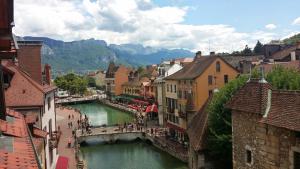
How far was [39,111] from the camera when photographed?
1235 inches

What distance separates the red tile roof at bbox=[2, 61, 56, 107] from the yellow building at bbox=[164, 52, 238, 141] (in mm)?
26186

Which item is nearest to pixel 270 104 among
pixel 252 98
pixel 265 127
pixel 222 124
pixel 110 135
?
pixel 265 127

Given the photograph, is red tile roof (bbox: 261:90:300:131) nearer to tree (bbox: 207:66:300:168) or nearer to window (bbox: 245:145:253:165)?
window (bbox: 245:145:253:165)

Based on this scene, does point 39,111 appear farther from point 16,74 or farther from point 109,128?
point 109,128

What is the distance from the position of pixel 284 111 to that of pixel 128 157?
33.9 meters

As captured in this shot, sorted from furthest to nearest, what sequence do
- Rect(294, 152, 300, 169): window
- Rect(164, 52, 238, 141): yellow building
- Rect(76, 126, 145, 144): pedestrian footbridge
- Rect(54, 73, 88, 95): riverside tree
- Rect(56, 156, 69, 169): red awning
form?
1. Rect(54, 73, 88, 95): riverside tree
2. Rect(76, 126, 145, 144): pedestrian footbridge
3. Rect(164, 52, 238, 141): yellow building
4. Rect(56, 156, 69, 169): red awning
5. Rect(294, 152, 300, 169): window

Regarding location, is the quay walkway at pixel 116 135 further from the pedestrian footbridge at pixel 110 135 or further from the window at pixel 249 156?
the window at pixel 249 156

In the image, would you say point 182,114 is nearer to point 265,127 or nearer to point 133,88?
point 265,127

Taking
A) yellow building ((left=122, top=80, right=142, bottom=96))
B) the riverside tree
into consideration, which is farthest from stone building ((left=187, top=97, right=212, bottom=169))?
the riverside tree

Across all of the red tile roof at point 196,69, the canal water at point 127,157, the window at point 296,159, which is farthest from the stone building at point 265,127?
the red tile roof at point 196,69

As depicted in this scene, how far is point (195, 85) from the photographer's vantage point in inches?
2239

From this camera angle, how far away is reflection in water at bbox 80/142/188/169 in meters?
47.9

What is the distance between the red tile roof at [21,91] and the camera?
31172 mm

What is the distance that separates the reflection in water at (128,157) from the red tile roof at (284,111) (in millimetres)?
23488
